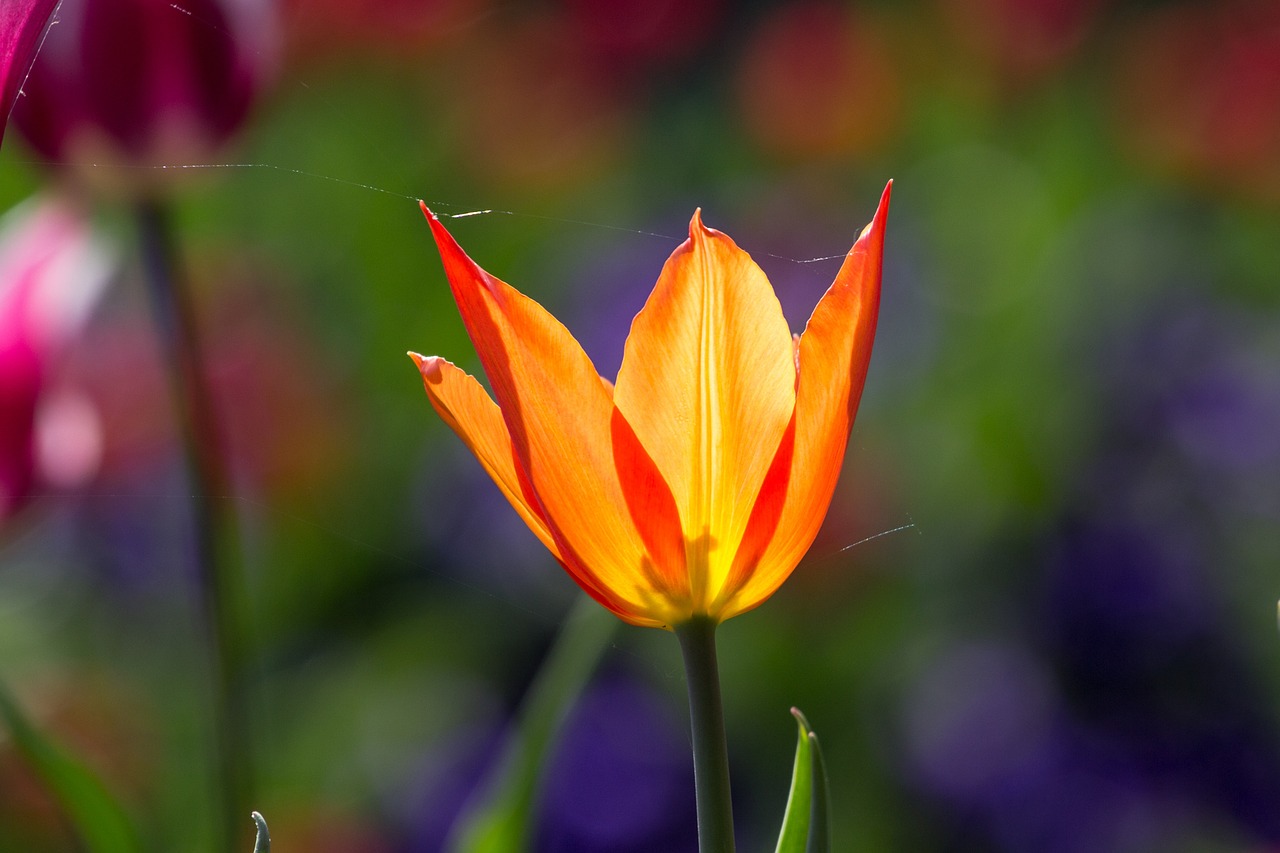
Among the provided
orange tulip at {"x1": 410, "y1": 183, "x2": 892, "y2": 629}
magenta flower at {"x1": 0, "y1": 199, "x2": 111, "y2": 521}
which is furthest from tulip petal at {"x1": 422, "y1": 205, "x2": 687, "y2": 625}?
magenta flower at {"x1": 0, "y1": 199, "x2": 111, "y2": 521}

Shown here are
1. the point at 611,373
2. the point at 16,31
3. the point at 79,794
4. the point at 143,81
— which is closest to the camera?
the point at 16,31

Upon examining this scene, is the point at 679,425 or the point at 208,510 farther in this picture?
the point at 208,510

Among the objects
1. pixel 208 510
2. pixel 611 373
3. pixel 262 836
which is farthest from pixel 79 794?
pixel 611 373

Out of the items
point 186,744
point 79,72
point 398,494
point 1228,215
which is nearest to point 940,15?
point 1228,215

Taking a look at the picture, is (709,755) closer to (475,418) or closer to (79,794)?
(475,418)

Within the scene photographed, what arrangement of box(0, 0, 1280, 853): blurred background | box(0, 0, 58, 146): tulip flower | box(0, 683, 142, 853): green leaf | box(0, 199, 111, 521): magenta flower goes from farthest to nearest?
box(0, 0, 1280, 853): blurred background
box(0, 199, 111, 521): magenta flower
box(0, 683, 142, 853): green leaf
box(0, 0, 58, 146): tulip flower

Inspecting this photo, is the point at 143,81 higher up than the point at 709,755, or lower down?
higher up

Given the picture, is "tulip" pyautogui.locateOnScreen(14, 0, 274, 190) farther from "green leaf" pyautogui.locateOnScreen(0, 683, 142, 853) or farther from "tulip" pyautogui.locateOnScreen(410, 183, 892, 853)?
"tulip" pyautogui.locateOnScreen(410, 183, 892, 853)

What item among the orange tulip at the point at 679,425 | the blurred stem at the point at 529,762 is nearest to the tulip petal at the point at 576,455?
the orange tulip at the point at 679,425
